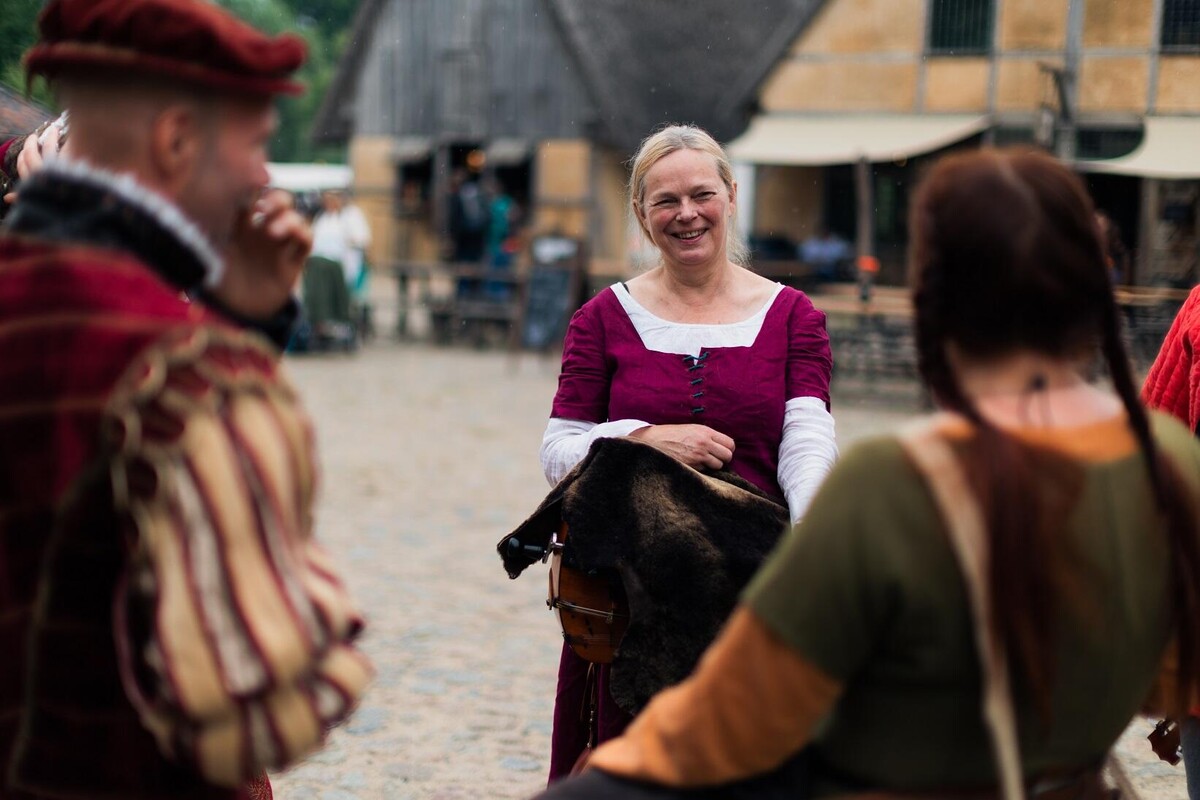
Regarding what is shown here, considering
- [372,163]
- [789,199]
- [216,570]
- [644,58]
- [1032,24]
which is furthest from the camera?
[372,163]

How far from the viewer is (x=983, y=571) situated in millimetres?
1465

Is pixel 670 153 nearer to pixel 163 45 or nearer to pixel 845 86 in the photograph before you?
pixel 163 45

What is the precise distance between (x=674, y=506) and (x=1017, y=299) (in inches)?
49.6

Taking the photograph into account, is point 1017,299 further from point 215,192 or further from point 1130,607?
point 215,192

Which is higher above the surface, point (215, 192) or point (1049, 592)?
point (215, 192)

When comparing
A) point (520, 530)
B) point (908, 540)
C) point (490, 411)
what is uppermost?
point (908, 540)

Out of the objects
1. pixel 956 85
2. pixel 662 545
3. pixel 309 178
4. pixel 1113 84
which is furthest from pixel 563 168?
pixel 662 545

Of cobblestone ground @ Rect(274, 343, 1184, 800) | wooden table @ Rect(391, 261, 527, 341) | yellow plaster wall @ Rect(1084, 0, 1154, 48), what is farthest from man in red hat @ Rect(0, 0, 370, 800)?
wooden table @ Rect(391, 261, 527, 341)

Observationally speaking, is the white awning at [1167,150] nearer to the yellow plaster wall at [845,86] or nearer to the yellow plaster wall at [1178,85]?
the yellow plaster wall at [1178,85]

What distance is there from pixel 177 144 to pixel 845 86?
2025 centimetres

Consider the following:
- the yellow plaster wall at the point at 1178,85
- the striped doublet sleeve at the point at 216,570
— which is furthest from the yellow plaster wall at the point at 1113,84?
the striped doublet sleeve at the point at 216,570

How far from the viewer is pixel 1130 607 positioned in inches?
61.4

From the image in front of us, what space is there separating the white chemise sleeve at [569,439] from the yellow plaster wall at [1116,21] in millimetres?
9836

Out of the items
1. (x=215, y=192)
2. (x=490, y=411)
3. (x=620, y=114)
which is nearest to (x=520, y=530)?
(x=215, y=192)
